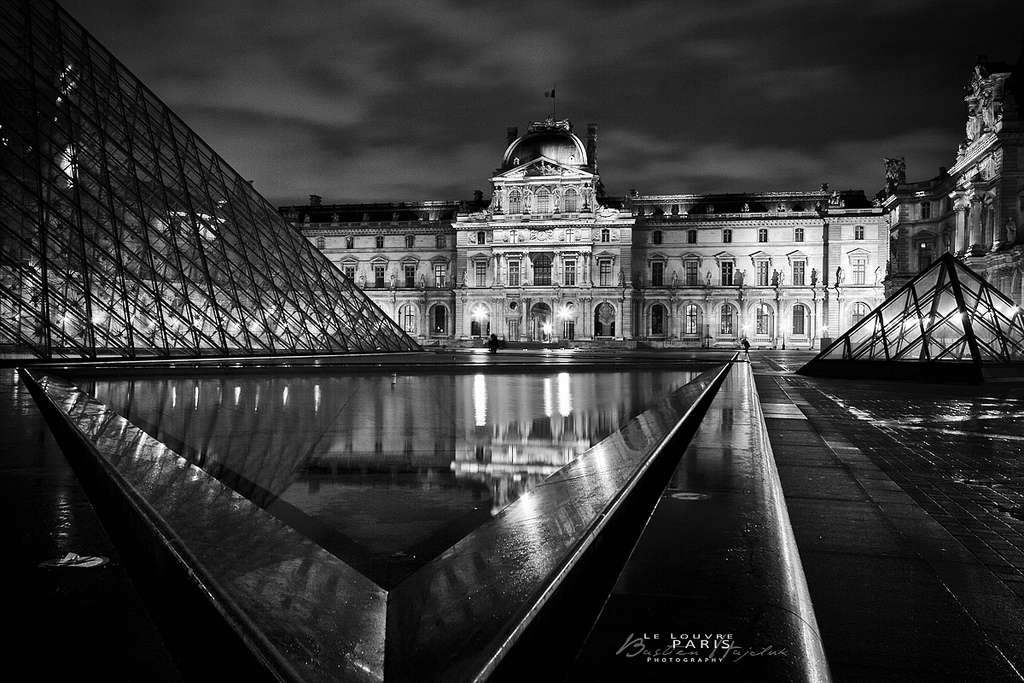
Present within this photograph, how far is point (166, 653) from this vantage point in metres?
1.38

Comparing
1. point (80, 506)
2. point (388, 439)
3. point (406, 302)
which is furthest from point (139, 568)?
point (406, 302)

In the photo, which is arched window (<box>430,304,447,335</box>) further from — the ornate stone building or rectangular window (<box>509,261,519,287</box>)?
the ornate stone building

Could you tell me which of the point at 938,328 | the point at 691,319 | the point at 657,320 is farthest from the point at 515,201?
the point at 938,328

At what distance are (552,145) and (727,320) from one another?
59.5ft

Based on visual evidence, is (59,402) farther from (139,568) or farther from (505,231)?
(505,231)

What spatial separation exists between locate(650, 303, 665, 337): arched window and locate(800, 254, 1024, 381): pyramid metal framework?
4007 cm

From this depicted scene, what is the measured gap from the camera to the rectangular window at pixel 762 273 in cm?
5653

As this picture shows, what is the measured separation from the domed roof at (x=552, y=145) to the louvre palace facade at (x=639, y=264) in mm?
97

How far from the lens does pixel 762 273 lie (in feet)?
186

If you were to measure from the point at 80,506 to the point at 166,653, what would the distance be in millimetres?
1457

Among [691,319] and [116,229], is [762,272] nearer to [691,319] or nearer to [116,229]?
[691,319]

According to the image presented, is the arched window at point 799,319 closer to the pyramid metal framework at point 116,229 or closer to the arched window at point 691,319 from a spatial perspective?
the arched window at point 691,319

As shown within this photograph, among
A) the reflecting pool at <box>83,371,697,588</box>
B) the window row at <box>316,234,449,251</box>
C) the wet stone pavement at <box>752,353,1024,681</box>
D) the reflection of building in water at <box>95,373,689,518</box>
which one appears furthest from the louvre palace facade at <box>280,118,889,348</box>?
the wet stone pavement at <box>752,353,1024,681</box>

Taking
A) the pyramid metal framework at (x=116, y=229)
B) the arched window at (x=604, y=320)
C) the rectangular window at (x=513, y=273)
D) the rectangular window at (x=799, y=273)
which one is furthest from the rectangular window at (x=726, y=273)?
the pyramid metal framework at (x=116, y=229)
